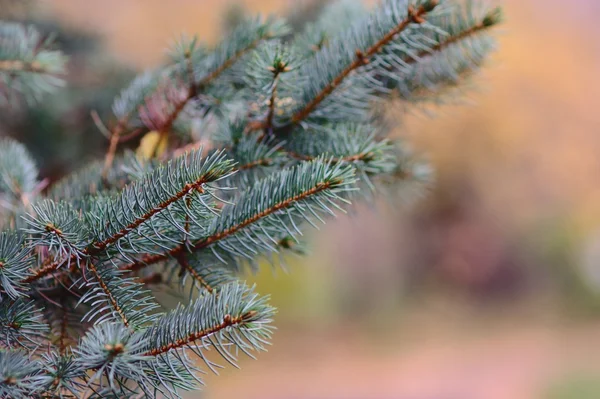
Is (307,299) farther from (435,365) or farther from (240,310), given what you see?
(240,310)

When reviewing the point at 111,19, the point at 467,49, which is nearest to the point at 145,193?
the point at 467,49

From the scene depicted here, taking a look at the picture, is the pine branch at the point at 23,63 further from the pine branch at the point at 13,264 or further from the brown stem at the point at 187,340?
the brown stem at the point at 187,340

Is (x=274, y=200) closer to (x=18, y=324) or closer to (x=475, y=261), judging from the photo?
(x=18, y=324)

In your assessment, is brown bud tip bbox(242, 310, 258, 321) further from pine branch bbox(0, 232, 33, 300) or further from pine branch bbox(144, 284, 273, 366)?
pine branch bbox(0, 232, 33, 300)

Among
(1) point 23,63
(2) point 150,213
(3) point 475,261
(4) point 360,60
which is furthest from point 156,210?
(3) point 475,261

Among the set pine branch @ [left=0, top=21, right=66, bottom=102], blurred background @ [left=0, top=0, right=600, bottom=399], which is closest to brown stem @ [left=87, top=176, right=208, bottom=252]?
pine branch @ [left=0, top=21, right=66, bottom=102]

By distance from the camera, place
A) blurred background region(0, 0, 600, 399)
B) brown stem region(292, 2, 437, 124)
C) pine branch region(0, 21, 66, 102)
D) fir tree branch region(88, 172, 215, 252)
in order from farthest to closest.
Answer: blurred background region(0, 0, 600, 399) < pine branch region(0, 21, 66, 102) < brown stem region(292, 2, 437, 124) < fir tree branch region(88, 172, 215, 252)
